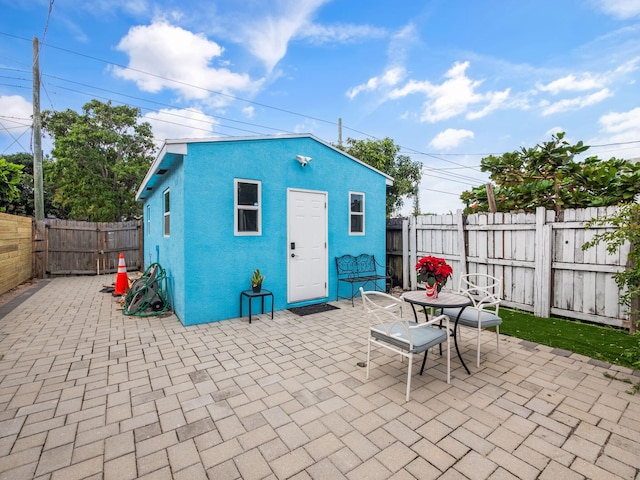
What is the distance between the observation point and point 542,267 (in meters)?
4.98

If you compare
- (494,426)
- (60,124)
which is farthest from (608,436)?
(60,124)

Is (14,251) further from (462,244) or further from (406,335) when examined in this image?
(462,244)

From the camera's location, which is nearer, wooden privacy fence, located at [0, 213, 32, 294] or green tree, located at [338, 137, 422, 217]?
wooden privacy fence, located at [0, 213, 32, 294]

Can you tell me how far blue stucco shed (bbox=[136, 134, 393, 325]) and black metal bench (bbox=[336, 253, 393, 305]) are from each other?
6.2 inches

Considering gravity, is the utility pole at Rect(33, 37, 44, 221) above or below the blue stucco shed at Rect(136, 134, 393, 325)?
above

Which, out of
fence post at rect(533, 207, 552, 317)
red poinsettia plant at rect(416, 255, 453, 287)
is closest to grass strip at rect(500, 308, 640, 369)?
fence post at rect(533, 207, 552, 317)

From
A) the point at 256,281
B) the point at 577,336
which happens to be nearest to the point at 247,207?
the point at 256,281

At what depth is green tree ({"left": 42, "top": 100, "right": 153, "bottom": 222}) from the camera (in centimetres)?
1357

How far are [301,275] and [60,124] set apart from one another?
15798 mm

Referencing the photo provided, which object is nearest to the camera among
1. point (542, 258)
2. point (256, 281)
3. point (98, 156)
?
point (542, 258)

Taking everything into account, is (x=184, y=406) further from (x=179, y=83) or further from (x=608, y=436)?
(x=179, y=83)

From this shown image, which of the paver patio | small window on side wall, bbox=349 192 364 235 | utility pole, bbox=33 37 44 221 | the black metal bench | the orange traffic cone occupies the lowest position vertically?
the paver patio

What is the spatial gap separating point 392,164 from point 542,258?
933 centimetres

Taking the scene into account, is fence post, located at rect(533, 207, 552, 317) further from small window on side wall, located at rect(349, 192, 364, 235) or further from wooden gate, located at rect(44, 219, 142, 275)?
wooden gate, located at rect(44, 219, 142, 275)
